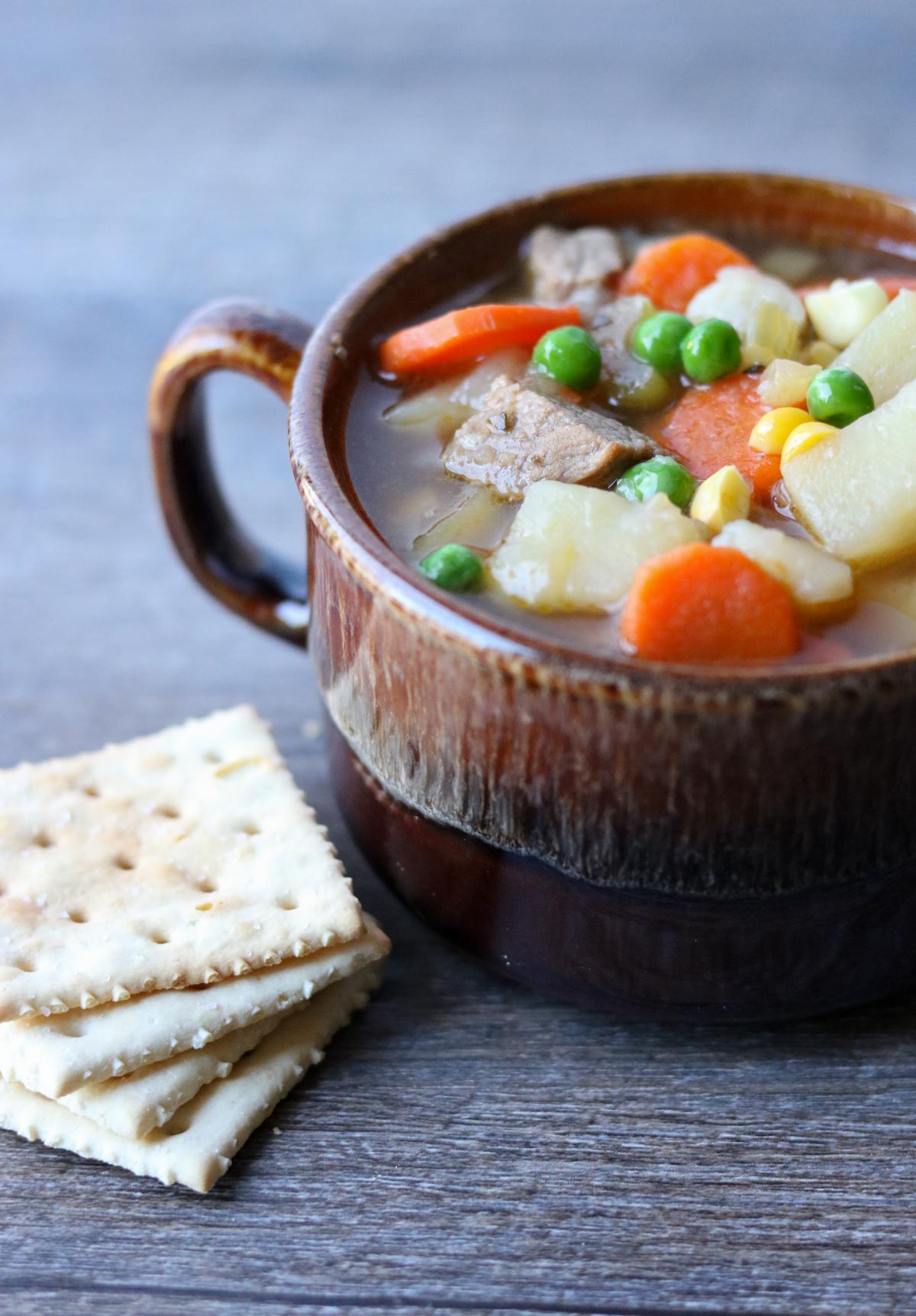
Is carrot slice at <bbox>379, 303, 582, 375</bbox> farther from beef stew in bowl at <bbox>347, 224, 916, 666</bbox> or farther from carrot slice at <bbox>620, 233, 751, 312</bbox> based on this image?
carrot slice at <bbox>620, 233, 751, 312</bbox>

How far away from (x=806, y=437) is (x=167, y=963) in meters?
1.23

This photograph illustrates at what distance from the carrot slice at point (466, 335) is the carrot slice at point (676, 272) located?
231 millimetres

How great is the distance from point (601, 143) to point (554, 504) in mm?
3478

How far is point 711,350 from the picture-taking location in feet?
8.01

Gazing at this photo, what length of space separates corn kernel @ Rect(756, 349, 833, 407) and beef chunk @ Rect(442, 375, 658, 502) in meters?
Answer: 0.22

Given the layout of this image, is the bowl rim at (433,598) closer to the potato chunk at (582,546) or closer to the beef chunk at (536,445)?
the potato chunk at (582,546)

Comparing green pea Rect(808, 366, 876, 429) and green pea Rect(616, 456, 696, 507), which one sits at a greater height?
green pea Rect(808, 366, 876, 429)

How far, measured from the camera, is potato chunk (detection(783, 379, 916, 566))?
2.11m

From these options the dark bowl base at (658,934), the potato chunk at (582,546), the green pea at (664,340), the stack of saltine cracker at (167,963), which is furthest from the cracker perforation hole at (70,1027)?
the green pea at (664,340)

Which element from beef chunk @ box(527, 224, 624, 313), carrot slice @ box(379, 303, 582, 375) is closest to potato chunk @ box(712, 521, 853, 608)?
carrot slice @ box(379, 303, 582, 375)

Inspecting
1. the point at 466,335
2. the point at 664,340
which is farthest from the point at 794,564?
the point at 466,335

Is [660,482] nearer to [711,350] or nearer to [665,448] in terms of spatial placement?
[665,448]

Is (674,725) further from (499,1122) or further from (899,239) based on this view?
(899,239)

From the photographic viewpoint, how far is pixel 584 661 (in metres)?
1.84
